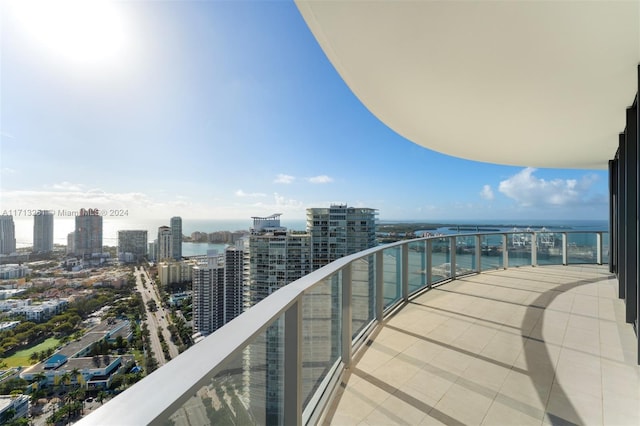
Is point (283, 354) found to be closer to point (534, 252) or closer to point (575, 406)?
point (575, 406)

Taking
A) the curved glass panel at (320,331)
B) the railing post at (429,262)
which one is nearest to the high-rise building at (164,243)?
A: the railing post at (429,262)

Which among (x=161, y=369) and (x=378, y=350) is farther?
(x=378, y=350)

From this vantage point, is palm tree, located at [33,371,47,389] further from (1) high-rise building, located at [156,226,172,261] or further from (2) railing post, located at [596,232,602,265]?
(2) railing post, located at [596,232,602,265]

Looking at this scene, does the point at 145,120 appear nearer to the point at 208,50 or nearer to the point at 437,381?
the point at 208,50

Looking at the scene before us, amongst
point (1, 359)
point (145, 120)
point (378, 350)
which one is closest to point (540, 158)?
point (378, 350)

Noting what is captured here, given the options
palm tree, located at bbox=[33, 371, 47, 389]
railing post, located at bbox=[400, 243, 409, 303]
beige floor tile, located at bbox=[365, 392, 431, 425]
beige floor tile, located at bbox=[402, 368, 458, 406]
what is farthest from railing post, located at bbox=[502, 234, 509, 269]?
palm tree, located at bbox=[33, 371, 47, 389]

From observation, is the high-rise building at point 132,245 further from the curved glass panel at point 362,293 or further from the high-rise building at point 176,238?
the curved glass panel at point 362,293

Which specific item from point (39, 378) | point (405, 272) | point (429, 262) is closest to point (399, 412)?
point (405, 272)
